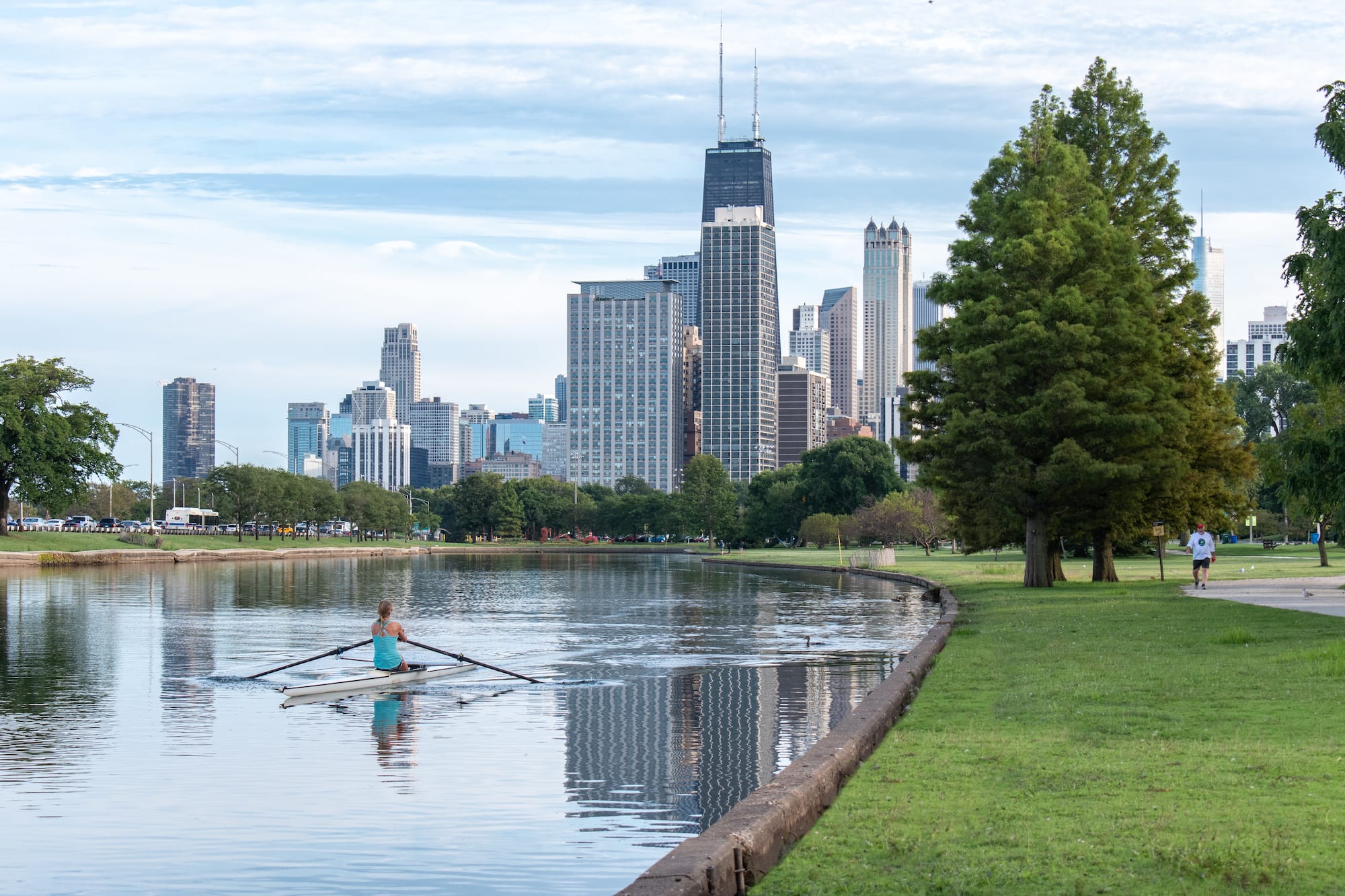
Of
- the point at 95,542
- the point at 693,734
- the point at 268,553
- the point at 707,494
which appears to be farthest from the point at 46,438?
the point at 707,494

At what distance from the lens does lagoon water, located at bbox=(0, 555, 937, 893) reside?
11266 millimetres

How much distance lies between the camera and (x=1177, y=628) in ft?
83.1

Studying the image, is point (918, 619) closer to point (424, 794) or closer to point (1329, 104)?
point (1329, 104)

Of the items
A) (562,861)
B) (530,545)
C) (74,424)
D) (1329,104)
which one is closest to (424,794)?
(562,861)

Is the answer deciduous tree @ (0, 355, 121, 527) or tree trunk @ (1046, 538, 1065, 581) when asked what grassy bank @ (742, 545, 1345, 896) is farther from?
deciduous tree @ (0, 355, 121, 527)

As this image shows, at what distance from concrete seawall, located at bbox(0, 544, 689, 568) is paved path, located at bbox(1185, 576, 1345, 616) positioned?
66.1 m

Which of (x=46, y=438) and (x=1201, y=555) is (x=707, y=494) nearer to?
(x=46, y=438)

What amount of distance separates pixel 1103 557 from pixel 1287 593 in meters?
9.56

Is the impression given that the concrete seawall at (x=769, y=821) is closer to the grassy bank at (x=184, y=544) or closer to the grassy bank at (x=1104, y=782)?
the grassy bank at (x=1104, y=782)

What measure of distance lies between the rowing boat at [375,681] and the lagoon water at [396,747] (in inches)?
10.8

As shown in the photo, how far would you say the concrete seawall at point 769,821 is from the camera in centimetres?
821

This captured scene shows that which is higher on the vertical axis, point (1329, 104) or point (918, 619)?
point (1329, 104)

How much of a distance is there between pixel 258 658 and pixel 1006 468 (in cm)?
2430

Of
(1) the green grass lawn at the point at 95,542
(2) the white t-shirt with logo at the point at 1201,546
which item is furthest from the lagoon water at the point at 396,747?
(1) the green grass lawn at the point at 95,542
